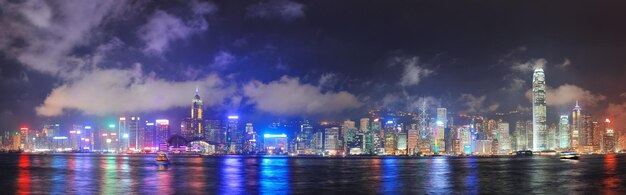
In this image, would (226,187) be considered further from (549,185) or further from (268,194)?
(549,185)

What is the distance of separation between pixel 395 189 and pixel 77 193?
29425mm

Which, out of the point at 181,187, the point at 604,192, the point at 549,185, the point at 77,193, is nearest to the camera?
the point at 77,193

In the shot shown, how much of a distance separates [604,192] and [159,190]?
4112 centimetres

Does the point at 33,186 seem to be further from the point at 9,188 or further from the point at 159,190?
the point at 159,190

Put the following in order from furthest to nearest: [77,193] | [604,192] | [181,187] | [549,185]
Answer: [549,185], [181,187], [604,192], [77,193]

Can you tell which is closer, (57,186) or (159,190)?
(159,190)

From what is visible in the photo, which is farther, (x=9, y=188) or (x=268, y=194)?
(x=9, y=188)

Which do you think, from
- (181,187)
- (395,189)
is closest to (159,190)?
(181,187)

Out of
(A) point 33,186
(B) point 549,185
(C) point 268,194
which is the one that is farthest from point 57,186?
(B) point 549,185

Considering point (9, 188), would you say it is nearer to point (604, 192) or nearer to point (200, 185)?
point (200, 185)

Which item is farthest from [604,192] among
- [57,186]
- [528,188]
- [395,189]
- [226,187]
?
[57,186]

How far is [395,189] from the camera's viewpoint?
59.8 metres

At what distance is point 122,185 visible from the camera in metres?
62.3

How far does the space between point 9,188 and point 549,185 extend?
55.2m
